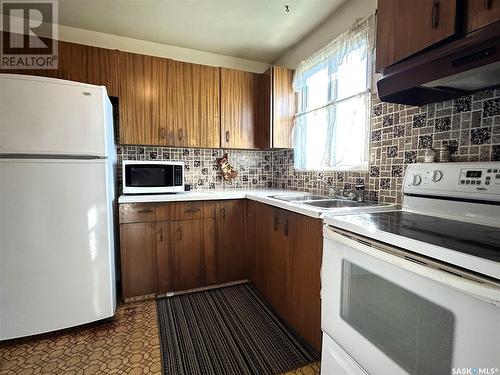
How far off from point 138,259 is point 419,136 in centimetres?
218

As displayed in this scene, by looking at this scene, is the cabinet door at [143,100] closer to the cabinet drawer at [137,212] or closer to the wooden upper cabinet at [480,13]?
the cabinet drawer at [137,212]

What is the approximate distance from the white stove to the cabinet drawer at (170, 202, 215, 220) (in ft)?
4.27

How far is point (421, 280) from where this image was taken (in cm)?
71

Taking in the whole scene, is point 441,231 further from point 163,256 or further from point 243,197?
point 163,256

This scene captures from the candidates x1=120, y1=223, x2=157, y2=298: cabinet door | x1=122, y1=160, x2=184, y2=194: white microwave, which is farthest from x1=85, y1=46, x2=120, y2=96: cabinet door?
x1=120, y1=223, x2=157, y2=298: cabinet door

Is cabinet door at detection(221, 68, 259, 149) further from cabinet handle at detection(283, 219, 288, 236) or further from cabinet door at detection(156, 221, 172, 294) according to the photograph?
cabinet handle at detection(283, 219, 288, 236)

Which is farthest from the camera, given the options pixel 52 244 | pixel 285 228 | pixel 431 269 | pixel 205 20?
pixel 205 20

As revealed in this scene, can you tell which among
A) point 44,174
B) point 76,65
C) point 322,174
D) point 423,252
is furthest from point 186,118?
point 423,252

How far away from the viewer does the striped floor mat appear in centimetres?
138

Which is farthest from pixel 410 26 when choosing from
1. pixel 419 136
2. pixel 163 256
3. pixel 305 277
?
pixel 163 256

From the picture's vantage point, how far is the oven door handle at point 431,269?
1.84 feet

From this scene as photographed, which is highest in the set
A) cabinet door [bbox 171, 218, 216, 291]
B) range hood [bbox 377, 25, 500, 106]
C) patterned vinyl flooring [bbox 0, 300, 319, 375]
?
range hood [bbox 377, 25, 500, 106]

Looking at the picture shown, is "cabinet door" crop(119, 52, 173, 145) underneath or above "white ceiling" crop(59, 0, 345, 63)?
underneath

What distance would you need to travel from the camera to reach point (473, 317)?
1.93 feet
